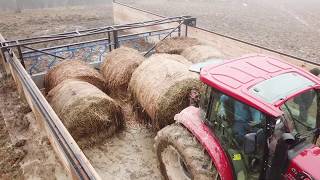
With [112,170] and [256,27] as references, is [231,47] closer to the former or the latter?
[112,170]

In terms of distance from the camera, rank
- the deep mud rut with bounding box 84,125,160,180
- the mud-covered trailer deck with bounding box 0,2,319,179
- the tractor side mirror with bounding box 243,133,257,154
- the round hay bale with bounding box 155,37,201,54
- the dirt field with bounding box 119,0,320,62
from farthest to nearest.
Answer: the dirt field with bounding box 119,0,320,62 < the round hay bale with bounding box 155,37,201,54 < the deep mud rut with bounding box 84,125,160,180 < the mud-covered trailer deck with bounding box 0,2,319,179 < the tractor side mirror with bounding box 243,133,257,154

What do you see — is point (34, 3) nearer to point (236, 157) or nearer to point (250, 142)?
point (236, 157)

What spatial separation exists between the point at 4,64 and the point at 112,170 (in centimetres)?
555

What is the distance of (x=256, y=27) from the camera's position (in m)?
17.7

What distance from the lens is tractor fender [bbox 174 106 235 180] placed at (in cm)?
391

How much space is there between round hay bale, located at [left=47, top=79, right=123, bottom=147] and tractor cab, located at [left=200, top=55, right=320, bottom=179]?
2.56m

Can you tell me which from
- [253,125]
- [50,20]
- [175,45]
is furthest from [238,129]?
[50,20]

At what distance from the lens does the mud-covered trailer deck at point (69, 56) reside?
4346mm

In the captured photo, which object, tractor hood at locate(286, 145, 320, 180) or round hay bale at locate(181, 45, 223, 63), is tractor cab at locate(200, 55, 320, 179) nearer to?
tractor hood at locate(286, 145, 320, 180)

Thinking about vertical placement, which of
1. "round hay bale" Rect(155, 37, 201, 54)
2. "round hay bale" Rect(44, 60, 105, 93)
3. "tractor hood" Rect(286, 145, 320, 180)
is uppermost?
"round hay bale" Rect(155, 37, 201, 54)

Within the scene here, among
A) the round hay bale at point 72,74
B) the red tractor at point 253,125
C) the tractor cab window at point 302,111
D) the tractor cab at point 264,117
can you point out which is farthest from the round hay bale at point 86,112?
the tractor cab window at point 302,111

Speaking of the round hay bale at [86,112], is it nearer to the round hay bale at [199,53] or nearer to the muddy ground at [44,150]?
the muddy ground at [44,150]

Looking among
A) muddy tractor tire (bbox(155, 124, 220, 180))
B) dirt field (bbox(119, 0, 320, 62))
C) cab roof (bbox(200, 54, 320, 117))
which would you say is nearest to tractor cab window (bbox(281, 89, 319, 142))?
cab roof (bbox(200, 54, 320, 117))

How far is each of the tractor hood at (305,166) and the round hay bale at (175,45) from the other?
5560 millimetres
